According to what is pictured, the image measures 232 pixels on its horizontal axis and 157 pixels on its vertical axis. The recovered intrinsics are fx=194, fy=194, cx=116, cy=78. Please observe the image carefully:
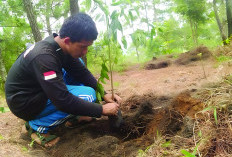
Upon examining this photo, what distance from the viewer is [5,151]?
1519mm

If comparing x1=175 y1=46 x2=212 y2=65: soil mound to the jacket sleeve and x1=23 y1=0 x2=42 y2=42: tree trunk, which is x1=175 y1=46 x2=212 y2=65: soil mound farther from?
the jacket sleeve

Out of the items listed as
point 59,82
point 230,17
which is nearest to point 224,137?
point 59,82

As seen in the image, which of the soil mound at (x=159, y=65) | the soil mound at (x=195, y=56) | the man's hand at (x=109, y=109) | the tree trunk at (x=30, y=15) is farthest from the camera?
the soil mound at (x=159, y=65)

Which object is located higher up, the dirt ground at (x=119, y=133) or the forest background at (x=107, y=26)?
the forest background at (x=107, y=26)

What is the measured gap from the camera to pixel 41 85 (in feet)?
5.32

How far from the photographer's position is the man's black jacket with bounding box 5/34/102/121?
62.6 inches

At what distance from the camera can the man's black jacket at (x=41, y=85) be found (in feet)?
5.22

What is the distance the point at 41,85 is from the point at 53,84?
13 centimetres

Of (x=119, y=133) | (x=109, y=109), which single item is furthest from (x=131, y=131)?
(x=109, y=109)

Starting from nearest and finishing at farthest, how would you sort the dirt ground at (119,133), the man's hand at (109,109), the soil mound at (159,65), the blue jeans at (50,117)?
the dirt ground at (119,133)
the man's hand at (109,109)
the blue jeans at (50,117)
the soil mound at (159,65)

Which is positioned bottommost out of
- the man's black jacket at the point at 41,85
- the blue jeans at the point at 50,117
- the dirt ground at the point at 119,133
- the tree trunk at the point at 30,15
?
the dirt ground at the point at 119,133

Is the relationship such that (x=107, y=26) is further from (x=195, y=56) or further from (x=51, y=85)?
(x=195, y=56)

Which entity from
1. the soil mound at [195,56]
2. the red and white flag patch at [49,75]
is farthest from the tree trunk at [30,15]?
the soil mound at [195,56]

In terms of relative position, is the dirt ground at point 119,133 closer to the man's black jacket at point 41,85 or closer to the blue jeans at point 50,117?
the blue jeans at point 50,117
